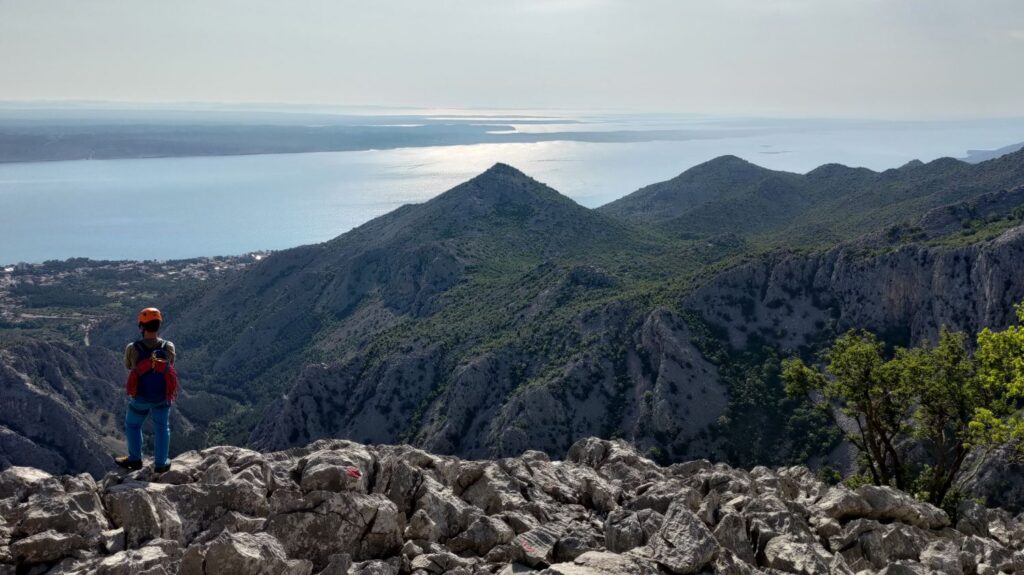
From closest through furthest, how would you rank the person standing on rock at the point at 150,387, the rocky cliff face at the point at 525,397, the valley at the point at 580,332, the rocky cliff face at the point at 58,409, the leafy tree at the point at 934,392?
the person standing on rock at the point at 150,387
the leafy tree at the point at 934,392
the valley at the point at 580,332
the rocky cliff face at the point at 525,397
the rocky cliff face at the point at 58,409

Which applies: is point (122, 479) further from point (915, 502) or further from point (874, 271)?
point (874, 271)

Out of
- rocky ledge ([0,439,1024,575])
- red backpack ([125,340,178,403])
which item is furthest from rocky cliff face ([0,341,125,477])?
rocky ledge ([0,439,1024,575])

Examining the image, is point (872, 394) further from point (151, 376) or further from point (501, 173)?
point (501, 173)

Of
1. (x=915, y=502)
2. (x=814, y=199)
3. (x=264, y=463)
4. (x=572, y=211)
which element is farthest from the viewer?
(x=814, y=199)

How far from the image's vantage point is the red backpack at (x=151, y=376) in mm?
19266

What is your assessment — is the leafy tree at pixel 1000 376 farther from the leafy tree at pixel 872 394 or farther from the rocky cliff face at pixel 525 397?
the rocky cliff face at pixel 525 397

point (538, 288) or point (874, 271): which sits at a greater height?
point (874, 271)

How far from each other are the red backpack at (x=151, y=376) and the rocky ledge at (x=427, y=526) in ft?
7.44

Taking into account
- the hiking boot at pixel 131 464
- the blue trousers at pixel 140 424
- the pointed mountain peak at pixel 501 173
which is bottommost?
the hiking boot at pixel 131 464

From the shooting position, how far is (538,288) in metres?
113

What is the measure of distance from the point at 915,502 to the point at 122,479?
24393 millimetres

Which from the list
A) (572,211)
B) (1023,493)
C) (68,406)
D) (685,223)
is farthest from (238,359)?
(1023,493)

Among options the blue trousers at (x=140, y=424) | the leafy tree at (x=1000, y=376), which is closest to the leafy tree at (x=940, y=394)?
the leafy tree at (x=1000, y=376)

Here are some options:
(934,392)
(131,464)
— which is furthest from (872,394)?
(131,464)
